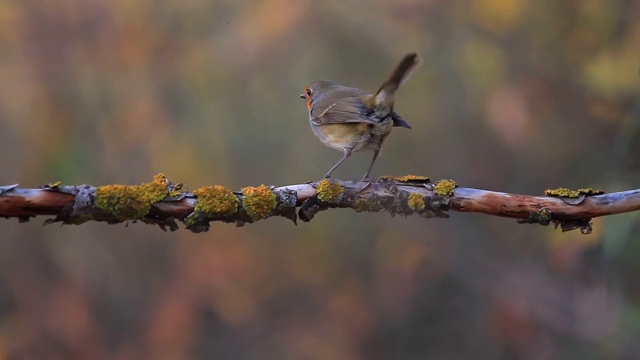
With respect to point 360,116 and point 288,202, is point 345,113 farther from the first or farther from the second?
point 288,202

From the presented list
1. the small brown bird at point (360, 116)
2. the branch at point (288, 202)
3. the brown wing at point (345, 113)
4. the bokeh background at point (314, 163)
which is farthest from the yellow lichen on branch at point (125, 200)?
the bokeh background at point (314, 163)

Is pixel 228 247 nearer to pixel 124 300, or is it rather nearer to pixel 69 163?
pixel 124 300

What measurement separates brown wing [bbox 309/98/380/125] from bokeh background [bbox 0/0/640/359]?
0.81 meters

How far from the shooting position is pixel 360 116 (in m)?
2.52

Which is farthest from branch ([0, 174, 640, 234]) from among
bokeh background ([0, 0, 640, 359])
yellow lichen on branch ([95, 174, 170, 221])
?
bokeh background ([0, 0, 640, 359])

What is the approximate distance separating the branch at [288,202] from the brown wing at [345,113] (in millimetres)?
345

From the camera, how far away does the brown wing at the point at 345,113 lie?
2.52 meters

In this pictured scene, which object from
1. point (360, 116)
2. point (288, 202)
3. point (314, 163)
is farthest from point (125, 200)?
point (314, 163)

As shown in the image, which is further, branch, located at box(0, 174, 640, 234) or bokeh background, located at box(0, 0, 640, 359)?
bokeh background, located at box(0, 0, 640, 359)

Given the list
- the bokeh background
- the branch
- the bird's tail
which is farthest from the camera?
the bokeh background

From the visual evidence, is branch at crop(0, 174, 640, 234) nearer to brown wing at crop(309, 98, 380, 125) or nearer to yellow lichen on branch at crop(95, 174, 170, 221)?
yellow lichen on branch at crop(95, 174, 170, 221)

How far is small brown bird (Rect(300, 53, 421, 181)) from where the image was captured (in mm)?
2500

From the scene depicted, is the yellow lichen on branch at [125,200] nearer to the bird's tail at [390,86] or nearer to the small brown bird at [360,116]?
the small brown bird at [360,116]

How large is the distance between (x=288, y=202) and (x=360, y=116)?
22.6 inches
